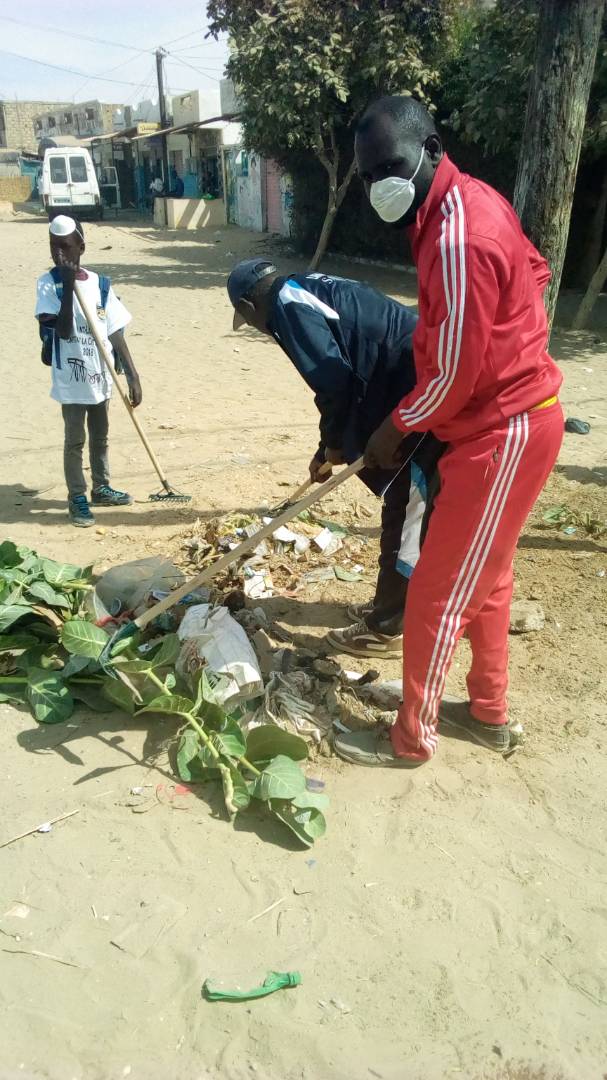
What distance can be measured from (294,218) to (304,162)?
85.9 inches

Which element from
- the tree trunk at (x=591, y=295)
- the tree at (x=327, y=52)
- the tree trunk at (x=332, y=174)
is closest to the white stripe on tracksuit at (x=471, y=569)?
the tree trunk at (x=591, y=295)

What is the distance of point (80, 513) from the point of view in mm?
5328

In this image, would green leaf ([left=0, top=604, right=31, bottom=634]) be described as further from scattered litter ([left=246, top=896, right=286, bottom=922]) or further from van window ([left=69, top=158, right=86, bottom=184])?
van window ([left=69, top=158, right=86, bottom=184])

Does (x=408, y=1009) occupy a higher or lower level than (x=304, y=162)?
lower

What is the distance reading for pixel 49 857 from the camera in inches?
106

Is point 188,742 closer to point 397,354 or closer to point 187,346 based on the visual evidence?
point 397,354

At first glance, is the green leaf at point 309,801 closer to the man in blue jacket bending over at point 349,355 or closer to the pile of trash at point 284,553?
the man in blue jacket bending over at point 349,355

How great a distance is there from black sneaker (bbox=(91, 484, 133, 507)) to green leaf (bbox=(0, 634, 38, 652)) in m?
2.08

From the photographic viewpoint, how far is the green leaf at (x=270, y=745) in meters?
2.98

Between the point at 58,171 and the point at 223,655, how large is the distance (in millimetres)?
28829

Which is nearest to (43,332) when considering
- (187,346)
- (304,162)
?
(187,346)

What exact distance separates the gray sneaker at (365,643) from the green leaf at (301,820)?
1.18m

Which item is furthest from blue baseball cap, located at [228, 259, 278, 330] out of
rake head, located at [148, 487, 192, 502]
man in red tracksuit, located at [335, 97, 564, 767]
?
rake head, located at [148, 487, 192, 502]

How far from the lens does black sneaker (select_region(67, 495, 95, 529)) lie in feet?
17.4
